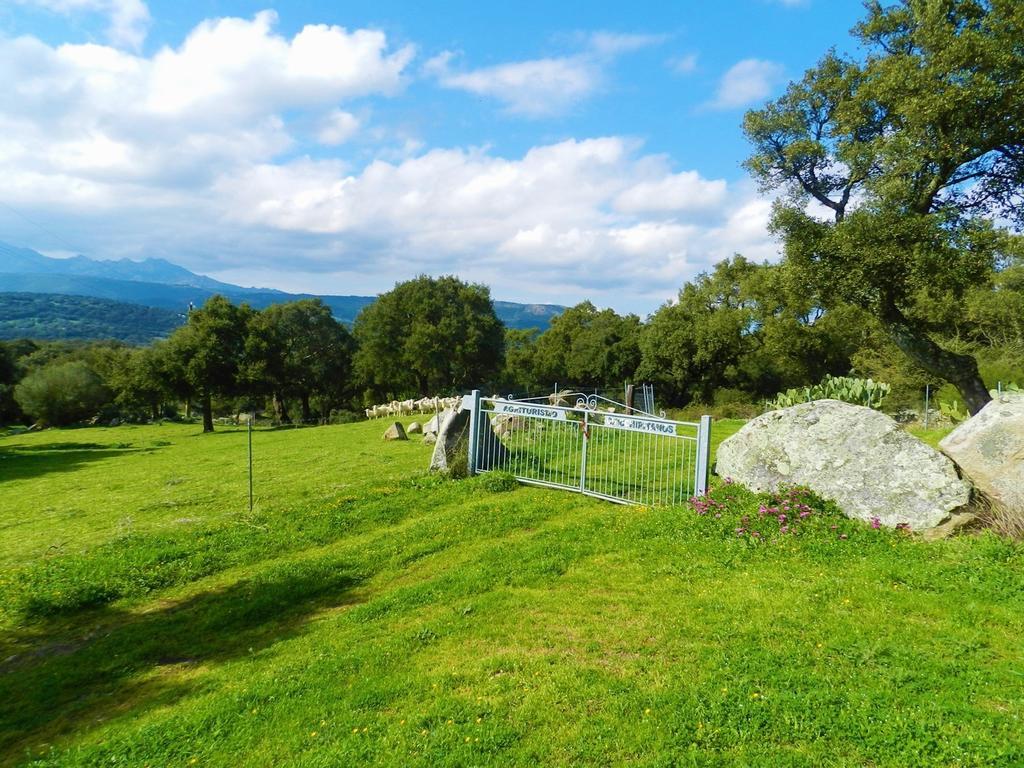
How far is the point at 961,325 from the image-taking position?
95.3ft

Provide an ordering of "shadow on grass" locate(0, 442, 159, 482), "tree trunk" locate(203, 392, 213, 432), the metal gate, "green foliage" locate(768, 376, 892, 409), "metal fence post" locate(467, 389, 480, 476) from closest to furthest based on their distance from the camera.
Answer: the metal gate
"metal fence post" locate(467, 389, 480, 476)
"green foliage" locate(768, 376, 892, 409)
"shadow on grass" locate(0, 442, 159, 482)
"tree trunk" locate(203, 392, 213, 432)

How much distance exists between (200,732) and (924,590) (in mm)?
7307

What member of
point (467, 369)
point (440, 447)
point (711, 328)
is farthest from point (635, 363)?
point (440, 447)

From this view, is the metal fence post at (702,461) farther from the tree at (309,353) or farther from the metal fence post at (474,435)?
the tree at (309,353)

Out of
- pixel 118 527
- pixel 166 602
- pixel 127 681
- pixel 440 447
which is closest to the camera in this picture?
pixel 127 681

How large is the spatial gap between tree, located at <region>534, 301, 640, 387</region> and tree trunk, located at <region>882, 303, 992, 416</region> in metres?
27.3

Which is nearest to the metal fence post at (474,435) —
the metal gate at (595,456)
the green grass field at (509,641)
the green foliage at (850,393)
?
the metal gate at (595,456)

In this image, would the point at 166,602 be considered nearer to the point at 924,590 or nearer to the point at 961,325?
the point at 924,590

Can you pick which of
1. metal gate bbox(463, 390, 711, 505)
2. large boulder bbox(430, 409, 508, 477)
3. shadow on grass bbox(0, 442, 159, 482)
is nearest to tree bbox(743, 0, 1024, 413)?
A: metal gate bbox(463, 390, 711, 505)

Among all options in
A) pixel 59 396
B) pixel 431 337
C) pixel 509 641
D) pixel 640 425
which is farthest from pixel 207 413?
pixel 509 641

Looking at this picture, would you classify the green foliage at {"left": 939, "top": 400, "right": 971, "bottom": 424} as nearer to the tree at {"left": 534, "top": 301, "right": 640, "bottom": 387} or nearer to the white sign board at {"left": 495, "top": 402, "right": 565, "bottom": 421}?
the white sign board at {"left": 495, "top": 402, "right": 565, "bottom": 421}

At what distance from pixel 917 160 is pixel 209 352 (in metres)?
36.6

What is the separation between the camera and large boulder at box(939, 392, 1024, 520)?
7.51m

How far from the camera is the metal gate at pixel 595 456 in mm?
9875
